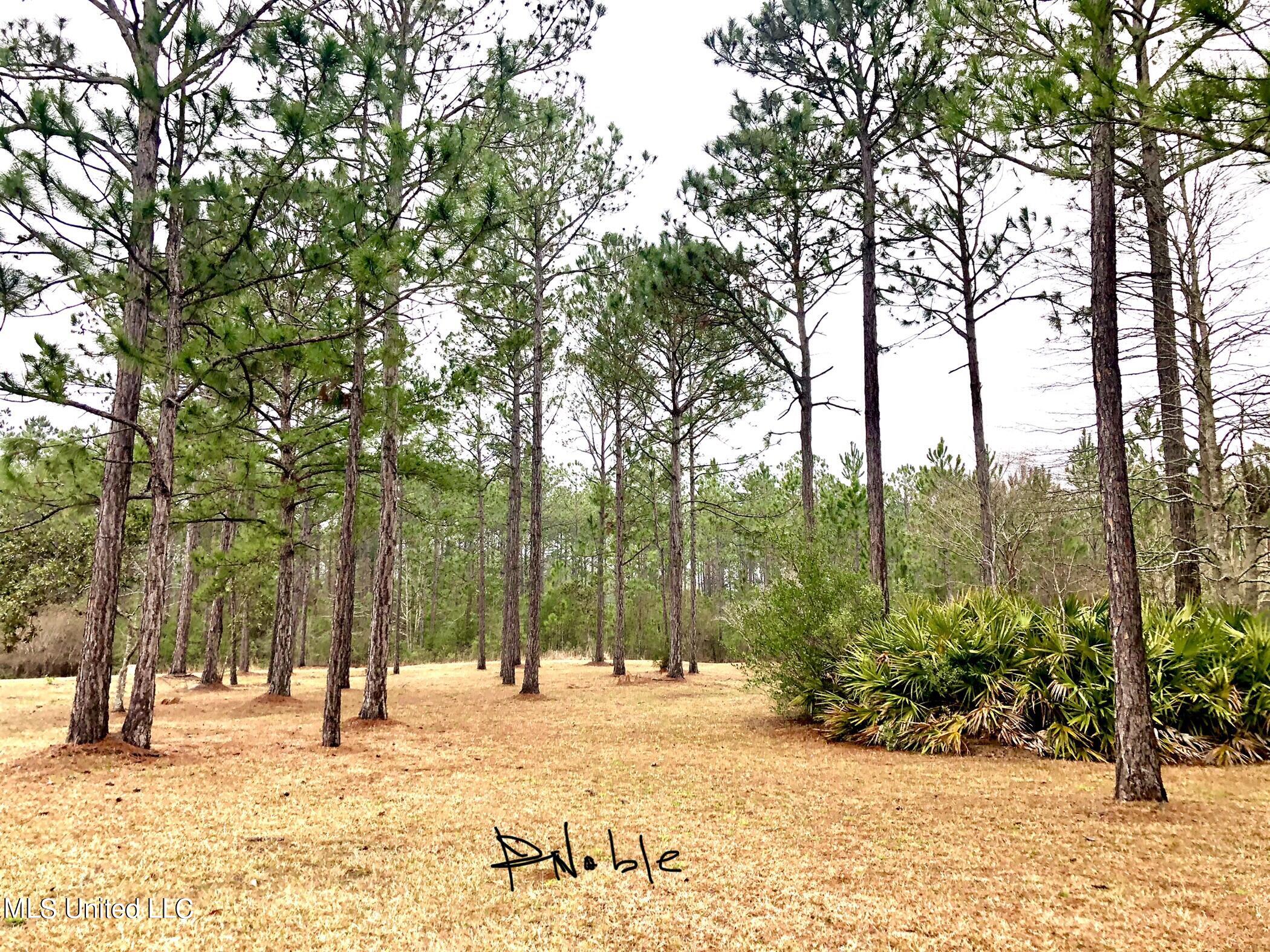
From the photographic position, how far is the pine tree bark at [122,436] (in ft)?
22.2

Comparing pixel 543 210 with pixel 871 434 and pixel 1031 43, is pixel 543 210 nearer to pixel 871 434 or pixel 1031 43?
pixel 871 434

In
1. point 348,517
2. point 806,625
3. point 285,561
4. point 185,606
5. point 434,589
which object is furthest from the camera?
point 434,589

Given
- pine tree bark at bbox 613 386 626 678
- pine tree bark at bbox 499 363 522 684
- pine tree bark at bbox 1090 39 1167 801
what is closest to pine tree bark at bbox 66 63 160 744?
pine tree bark at bbox 1090 39 1167 801

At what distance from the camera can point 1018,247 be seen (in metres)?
12.4

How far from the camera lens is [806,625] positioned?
893 cm

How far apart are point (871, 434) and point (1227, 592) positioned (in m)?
4.96

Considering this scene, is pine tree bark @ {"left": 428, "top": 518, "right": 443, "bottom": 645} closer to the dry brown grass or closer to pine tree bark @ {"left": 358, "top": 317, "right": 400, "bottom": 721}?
pine tree bark @ {"left": 358, "top": 317, "right": 400, "bottom": 721}

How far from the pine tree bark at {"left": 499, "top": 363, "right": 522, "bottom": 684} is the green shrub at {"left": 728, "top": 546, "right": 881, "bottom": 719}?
8.37 meters

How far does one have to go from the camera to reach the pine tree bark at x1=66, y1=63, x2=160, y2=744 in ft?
22.2

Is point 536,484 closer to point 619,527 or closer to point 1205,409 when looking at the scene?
point 619,527

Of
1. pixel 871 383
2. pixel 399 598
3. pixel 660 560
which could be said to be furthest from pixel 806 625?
pixel 399 598
